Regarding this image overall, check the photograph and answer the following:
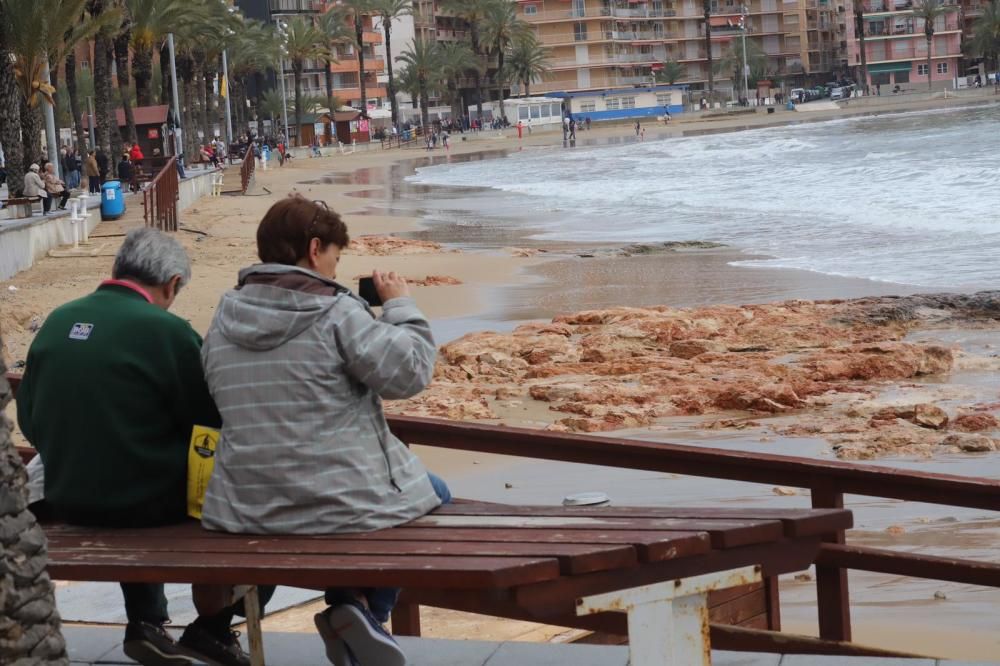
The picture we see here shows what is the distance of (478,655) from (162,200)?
21485 mm

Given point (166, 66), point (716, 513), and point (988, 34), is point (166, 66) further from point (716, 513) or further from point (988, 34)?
point (988, 34)

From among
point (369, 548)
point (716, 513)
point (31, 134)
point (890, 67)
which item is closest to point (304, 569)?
point (369, 548)

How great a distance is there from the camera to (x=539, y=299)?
1680 centimetres

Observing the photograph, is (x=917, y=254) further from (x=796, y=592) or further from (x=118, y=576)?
Result: (x=118, y=576)

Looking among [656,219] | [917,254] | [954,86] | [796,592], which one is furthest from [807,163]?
[954,86]

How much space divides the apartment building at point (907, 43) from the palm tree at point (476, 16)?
35.1m

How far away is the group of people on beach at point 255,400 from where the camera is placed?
3.23 meters

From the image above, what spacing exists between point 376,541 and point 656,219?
87.2 feet

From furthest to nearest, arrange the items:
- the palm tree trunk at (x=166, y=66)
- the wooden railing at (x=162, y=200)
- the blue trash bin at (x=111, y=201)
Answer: the palm tree trunk at (x=166, y=66)
the blue trash bin at (x=111, y=201)
the wooden railing at (x=162, y=200)

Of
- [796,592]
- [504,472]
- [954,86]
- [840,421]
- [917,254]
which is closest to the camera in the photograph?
[796,592]

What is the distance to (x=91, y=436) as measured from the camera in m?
3.53

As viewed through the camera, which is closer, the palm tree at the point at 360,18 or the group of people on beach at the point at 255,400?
the group of people on beach at the point at 255,400

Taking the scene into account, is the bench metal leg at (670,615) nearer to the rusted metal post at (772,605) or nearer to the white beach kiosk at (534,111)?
the rusted metal post at (772,605)

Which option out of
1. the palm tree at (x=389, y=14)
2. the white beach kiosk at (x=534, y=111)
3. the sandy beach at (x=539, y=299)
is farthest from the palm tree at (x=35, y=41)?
the white beach kiosk at (x=534, y=111)
